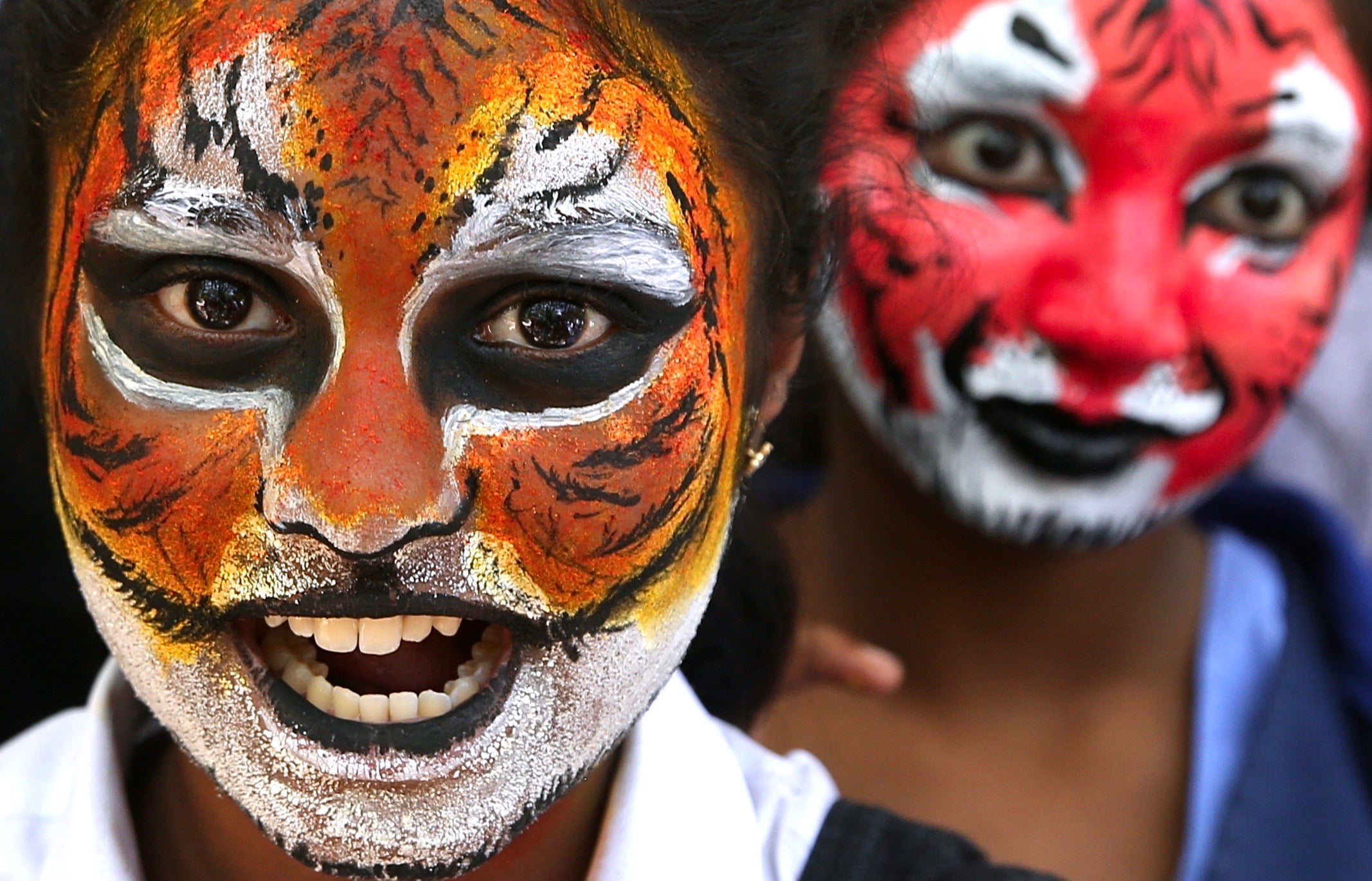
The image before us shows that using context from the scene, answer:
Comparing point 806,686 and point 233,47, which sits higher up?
point 233,47

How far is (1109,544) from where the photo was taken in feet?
7.45

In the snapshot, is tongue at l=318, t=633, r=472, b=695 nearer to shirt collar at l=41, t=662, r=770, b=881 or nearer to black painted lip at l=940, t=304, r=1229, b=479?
shirt collar at l=41, t=662, r=770, b=881

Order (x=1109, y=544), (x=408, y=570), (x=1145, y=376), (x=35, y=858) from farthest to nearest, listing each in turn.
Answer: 1. (x=1109, y=544)
2. (x=1145, y=376)
3. (x=35, y=858)
4. (x=408, y=570)

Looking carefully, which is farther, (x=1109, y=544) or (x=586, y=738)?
(x=1109, y=544)

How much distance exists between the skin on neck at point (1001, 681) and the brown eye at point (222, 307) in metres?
1.20

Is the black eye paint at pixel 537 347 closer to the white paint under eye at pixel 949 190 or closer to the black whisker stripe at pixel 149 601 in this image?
the black whisker stripe at pixel 149 601

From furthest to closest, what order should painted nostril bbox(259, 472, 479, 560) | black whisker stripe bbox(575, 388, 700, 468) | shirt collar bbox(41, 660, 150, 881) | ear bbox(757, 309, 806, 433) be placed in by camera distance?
ear bbox(757, 309, 806, 433) → shirt collar bbox(41, 660, 150, 881) → black whisker stripe bbox(575, 388, 700, 468) → painted nostril bbox(259, 472, 479, 560)

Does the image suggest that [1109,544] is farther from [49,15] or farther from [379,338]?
[49,15]

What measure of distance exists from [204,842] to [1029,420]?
Result: 116 centimetres

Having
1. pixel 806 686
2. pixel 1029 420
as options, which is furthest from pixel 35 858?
pixel 1029 420

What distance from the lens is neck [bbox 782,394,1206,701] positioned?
241cm

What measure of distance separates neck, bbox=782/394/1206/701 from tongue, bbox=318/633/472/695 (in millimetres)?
1107

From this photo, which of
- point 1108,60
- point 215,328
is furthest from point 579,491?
point 1108,60

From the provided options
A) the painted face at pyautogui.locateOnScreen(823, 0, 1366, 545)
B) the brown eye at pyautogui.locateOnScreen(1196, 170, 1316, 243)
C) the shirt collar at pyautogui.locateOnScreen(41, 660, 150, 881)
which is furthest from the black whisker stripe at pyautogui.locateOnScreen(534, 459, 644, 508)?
the brown eye at pyautogui.locateOnScreen(1196, 170, 1316, 243)
